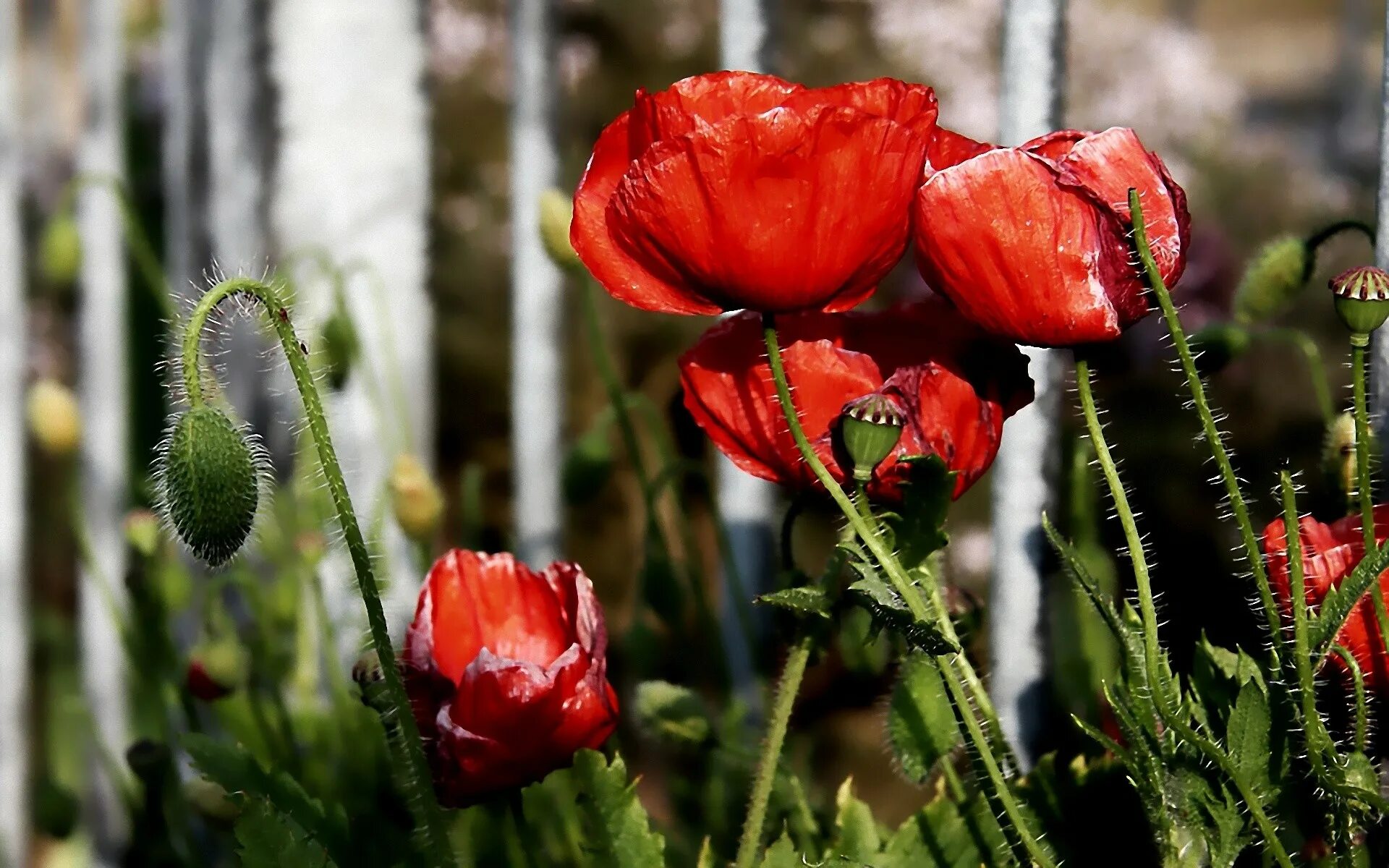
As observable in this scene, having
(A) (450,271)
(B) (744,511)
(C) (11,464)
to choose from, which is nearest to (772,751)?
(B) (744,511)

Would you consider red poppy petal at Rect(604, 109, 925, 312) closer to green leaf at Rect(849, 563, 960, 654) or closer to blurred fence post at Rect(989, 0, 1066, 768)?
green leaf at Rect(849, 563, 960, 654)

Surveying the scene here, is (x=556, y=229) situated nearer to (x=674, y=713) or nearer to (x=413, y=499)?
(x=413, y=499)

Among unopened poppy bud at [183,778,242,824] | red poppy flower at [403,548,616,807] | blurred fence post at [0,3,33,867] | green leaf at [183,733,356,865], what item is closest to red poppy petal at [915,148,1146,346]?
red poppy flower at [403,548,616,807]

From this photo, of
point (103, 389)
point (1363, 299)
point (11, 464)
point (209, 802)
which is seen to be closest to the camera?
point (1363, 299)

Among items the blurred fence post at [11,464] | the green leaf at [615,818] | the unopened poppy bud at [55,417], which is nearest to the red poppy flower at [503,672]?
the green leaf at [615,818]

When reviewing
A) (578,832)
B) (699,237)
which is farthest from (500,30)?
(699,237)

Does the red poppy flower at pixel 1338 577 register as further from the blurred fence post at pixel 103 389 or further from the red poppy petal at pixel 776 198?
the blurred fence post at pixel 103 389
